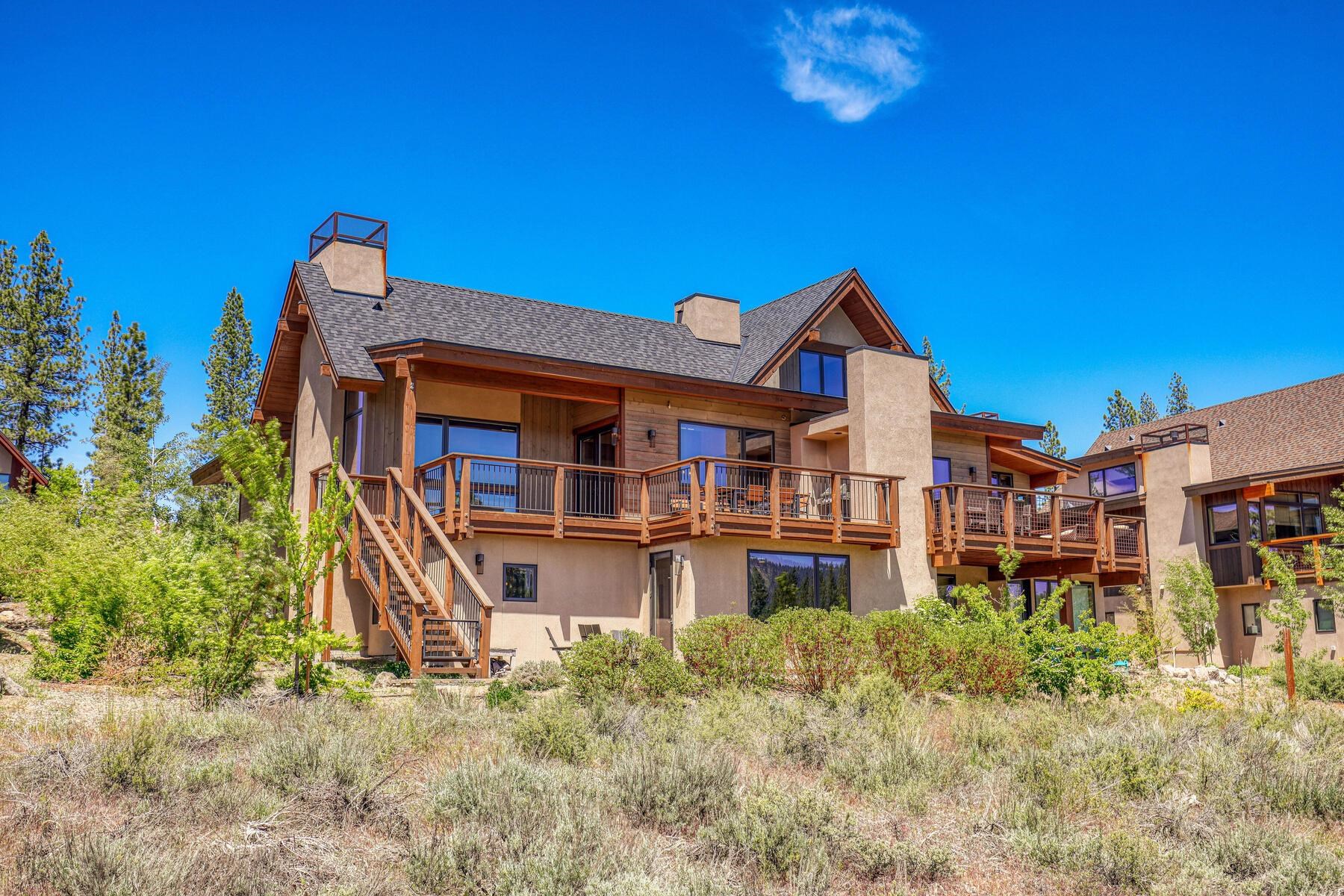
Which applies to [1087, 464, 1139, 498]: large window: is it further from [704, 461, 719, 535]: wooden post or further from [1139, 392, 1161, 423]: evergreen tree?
[1139, 392, 1161, 423]: evergreen tree

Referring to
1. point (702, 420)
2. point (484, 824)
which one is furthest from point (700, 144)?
point (484, 824)

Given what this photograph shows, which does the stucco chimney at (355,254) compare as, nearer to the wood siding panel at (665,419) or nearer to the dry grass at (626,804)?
the wood siding panel at (665,419)

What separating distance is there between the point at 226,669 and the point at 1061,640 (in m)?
10.4

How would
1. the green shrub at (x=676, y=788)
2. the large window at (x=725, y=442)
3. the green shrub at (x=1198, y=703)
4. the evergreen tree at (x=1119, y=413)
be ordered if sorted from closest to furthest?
the green shrub at (x=676, y=788), the green shrub at (x=1198, y=703), the large window at (x=725, y=442), the evergreen tree at (x=1119, y=413)

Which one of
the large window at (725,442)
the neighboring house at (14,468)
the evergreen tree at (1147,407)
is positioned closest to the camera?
the large window at (725,442)

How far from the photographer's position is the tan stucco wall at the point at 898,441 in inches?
810

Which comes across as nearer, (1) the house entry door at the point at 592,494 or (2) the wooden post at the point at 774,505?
(2) the wooden post at the point at 774,505

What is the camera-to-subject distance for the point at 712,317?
25.7 meters

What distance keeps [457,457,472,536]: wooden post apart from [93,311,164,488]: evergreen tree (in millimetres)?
26089

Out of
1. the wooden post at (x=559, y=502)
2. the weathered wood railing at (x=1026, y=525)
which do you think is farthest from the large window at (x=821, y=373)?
the wooden post at (x=559, y=502)

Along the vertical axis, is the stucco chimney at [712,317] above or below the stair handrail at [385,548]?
above

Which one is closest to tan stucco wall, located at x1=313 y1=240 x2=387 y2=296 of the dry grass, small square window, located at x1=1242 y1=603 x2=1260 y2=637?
the dry grass

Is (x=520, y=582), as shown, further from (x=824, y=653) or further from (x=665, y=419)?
(x=824, y=653)

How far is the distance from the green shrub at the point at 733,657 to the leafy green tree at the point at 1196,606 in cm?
1826
